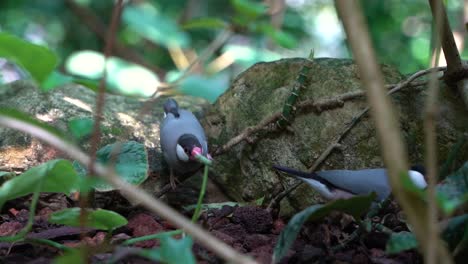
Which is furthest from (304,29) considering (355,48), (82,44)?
(355,48)

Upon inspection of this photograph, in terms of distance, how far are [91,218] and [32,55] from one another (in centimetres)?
43

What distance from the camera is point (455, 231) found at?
1443 mm

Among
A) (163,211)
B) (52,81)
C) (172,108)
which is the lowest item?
(163,211)

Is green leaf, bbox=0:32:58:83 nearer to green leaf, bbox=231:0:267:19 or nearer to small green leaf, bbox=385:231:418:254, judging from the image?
small green leaf, bbox=385:231:418:254

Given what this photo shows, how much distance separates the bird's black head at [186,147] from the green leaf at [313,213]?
0.86 m

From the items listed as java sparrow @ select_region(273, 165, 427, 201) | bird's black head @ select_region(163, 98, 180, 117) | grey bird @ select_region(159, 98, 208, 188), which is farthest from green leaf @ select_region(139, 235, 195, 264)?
bird's black head @ select_region(163, 98, 180, 117)

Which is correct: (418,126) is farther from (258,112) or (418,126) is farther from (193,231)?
(193,231)

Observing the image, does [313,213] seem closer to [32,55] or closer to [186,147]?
[32,55]

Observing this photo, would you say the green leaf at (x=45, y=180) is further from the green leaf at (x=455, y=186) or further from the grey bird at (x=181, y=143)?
the green leaf at (x=455, y=186)

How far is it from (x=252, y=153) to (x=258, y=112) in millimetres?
165

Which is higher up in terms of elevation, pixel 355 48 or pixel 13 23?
pixel 13 23

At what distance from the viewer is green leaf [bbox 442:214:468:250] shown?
142 cm

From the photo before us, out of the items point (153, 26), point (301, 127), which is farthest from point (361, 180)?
point (153, 26)

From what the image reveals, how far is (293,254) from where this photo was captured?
1589mm
